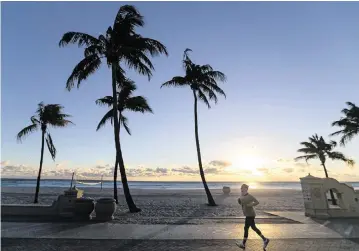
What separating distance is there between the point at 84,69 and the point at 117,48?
248 cm

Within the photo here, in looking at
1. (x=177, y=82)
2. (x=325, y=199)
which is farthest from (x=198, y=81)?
(x=325, y=199)

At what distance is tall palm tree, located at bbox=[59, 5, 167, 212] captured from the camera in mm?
16172

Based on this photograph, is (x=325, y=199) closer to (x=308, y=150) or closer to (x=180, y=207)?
(x=180, y=207)

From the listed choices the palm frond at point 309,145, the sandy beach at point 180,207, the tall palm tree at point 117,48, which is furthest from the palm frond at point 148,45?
the palm frond at point 309,145

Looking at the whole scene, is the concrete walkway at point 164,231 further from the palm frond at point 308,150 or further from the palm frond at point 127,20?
the palm frond at point 308,150

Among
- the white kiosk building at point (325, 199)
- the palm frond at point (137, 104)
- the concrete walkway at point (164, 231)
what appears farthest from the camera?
the palm frond at point (137, 104)

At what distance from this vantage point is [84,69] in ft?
54.5

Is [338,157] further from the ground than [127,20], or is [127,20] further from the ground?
[127,20]

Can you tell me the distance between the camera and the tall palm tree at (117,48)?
16.2 m

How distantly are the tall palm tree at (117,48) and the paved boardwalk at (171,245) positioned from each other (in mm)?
7943

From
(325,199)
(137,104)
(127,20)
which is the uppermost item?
(127,20)

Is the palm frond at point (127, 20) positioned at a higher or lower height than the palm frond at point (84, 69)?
higher

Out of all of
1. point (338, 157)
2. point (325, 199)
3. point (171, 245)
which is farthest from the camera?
point (338, 157)

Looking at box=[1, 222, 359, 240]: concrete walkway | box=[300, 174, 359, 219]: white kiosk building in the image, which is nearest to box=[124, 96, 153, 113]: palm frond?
box=[1, 222, 359, 240]: concrete walkway
